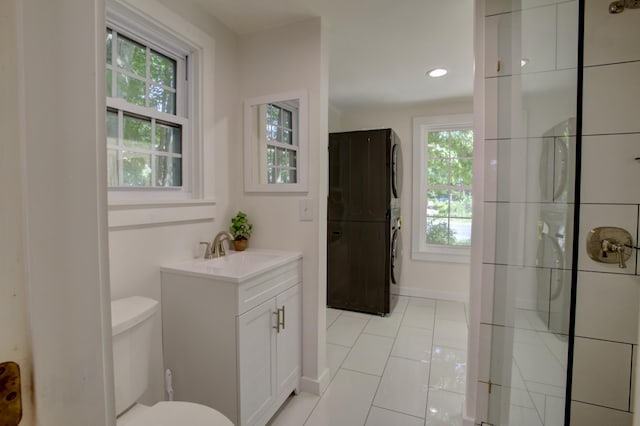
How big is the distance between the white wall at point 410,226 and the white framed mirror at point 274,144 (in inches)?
85.7

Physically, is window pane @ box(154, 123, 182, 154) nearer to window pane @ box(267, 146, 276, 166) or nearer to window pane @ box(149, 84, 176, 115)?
window pane @ box(149, 84, 176, 115)

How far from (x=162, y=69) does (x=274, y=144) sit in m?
0.79

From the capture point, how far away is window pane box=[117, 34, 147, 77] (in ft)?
5.08

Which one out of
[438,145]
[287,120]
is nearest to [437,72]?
[438,145]

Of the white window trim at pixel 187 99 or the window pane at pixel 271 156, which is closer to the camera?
the white window trim at pixel 187 99

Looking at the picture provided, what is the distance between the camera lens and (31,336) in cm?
31

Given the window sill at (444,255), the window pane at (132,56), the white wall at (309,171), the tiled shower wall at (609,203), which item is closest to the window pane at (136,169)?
the window pane at (132,56)

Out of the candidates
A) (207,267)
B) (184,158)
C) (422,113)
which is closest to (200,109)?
(184,158)

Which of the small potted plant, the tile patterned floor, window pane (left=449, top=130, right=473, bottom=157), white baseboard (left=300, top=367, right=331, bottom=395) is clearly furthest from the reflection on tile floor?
window pane (left=449, top=130, right=473, bottom=157)

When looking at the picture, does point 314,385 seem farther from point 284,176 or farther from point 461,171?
point 461,171

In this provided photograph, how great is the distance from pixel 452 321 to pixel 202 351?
2.59 meters

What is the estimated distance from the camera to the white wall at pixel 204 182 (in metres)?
1.49

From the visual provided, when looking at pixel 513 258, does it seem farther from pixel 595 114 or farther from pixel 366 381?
pixel 366 381

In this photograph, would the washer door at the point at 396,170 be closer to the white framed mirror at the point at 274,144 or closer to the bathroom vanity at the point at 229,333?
the white framed mirror at the point at 274,144
